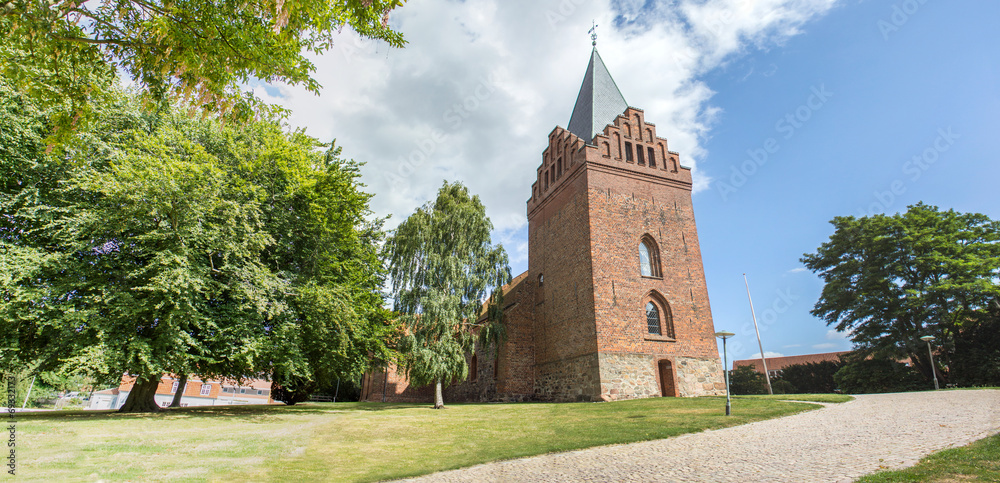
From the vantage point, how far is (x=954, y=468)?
5367mm

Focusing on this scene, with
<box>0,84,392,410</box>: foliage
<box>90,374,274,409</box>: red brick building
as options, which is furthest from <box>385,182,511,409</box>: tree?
<box>90,374,274,409</box>: red brick building

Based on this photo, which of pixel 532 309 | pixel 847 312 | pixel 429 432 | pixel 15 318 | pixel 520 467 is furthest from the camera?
pixel 847 312

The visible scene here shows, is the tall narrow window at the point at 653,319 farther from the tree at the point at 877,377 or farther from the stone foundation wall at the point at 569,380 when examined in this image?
the tree at the point at 877,377

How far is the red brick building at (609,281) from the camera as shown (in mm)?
20312

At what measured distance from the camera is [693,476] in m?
5.75

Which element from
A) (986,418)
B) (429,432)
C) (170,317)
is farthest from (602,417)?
(170,317)

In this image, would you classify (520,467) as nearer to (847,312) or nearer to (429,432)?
(429,432)

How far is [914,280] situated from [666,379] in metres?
18.9

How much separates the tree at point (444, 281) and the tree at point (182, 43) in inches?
562

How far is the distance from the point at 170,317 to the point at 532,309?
1779 centimetres

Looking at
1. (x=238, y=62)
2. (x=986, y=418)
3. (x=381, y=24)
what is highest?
(x=381, y=24)

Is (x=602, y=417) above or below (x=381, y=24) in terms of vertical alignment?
below

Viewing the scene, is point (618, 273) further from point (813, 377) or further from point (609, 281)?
point (813, 377)

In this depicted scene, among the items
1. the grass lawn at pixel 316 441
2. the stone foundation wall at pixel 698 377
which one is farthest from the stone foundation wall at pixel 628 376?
the grass lawn at pixel 316 441
